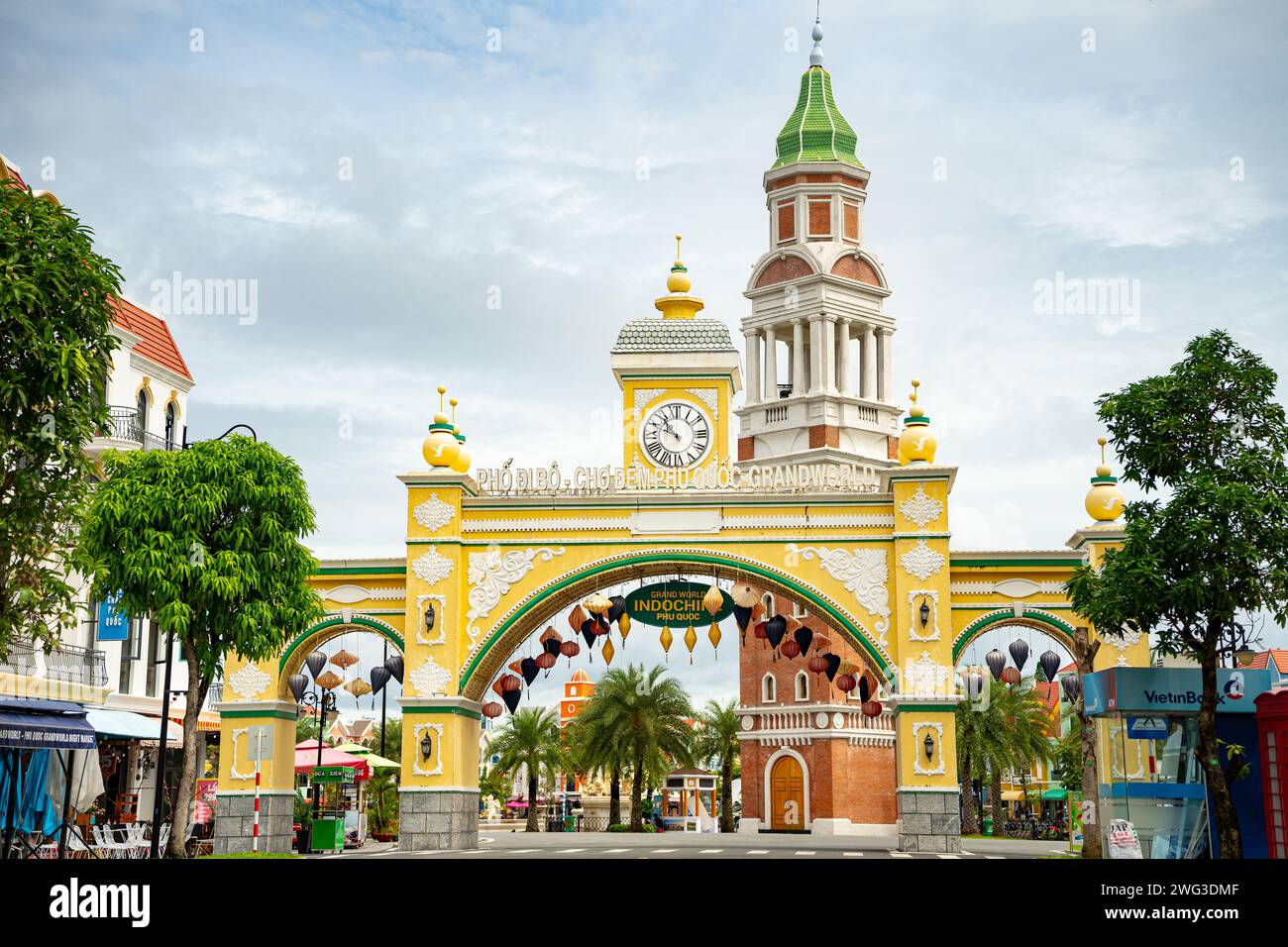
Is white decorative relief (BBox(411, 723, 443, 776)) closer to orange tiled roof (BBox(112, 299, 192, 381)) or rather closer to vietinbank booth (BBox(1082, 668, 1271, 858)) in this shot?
orange tiled roof (BBox(112, 299, 192, 381))

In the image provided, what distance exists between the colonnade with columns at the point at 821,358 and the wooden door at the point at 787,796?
16428 millimetres

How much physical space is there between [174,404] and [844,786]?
107ft

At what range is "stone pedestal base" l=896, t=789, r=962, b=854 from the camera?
34.9 metres

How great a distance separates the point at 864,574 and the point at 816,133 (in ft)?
115

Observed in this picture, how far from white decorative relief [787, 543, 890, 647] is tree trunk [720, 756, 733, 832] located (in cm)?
3516

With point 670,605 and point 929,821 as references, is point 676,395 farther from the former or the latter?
point 929,821

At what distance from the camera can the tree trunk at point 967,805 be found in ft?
206

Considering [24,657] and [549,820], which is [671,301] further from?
[549,820]

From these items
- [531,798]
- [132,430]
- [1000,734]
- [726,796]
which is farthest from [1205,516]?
[531,798]

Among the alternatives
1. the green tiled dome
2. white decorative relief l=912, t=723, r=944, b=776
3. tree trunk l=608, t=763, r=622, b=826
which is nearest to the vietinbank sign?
white decorative relief l=912, t=723, r=944, b=776

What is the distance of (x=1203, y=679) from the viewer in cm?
2456

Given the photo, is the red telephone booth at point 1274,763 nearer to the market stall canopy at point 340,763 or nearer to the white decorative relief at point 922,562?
the white decorative relief at point 922,562

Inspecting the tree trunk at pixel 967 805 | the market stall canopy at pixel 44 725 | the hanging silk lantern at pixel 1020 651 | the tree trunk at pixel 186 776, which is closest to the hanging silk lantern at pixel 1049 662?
the hanging silk lantern at pixel 1020 651
